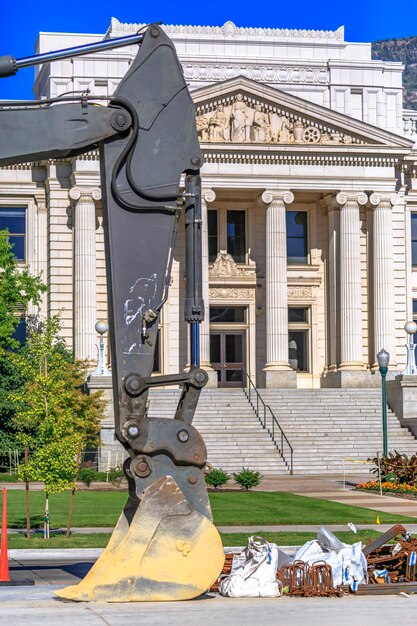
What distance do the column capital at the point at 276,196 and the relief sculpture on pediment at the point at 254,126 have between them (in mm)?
2170

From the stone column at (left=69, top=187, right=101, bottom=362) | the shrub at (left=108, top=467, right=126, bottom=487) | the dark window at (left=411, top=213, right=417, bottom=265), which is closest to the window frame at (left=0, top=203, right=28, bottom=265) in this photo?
the stone column at (left=69, top=187, right=101, bottom=362)

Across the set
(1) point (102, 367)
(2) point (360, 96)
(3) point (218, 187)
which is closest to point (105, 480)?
(1) point (102, 367)

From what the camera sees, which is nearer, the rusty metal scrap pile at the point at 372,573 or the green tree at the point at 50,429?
the rusty metal scrap pile at the point at 372,573

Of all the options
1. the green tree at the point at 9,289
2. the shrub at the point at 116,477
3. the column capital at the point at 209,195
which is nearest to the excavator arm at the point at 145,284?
the shrub at the point at 116,477

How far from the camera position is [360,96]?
205 feet

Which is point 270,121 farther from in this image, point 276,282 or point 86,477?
point 86,477

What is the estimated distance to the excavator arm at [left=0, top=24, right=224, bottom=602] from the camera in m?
14.1

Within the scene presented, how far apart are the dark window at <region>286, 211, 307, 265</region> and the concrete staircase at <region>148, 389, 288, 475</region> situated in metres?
9.04

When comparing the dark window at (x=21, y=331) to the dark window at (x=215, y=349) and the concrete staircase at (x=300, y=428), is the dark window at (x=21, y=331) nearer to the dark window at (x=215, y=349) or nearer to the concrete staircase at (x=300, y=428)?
the dark window at (x=215, y=349)

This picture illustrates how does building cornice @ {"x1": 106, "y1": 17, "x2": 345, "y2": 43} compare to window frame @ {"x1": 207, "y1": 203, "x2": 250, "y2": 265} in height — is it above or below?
above

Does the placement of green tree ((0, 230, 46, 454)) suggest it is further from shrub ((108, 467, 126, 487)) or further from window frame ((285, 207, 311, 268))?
window frame ((285, 207, 311, 268))

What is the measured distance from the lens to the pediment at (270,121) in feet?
186

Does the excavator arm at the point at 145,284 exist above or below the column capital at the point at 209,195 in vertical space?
below

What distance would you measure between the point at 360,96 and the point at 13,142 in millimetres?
49520
